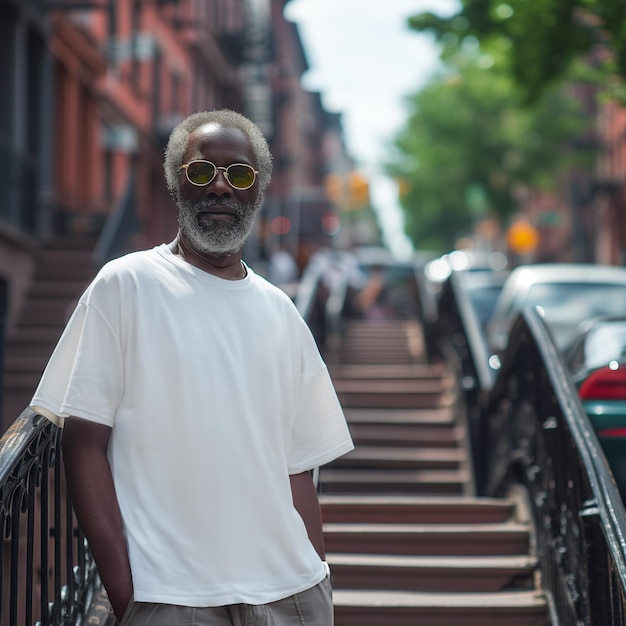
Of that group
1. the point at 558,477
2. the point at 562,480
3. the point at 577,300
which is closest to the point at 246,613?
the point at 562,480

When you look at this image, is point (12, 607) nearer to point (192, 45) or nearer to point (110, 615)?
point (110, 615)

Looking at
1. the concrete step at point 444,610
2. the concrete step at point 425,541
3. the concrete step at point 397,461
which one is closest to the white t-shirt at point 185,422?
the concrete step at point 444,610

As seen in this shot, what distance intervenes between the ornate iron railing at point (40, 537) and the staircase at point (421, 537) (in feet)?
5.96

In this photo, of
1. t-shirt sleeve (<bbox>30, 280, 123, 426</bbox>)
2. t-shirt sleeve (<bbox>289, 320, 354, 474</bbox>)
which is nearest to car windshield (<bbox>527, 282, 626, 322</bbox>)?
t-shirt sleeve (<bbox>289, 320, 354, 474</bbox>)

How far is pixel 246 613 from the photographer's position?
2.90 m

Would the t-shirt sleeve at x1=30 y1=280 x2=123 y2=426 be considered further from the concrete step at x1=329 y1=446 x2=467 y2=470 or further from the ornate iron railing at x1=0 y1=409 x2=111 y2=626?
the concrete step at x1=329 y1=446 x2=467 y2=470

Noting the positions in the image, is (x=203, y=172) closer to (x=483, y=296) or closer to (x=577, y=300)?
(x=577, y=300)

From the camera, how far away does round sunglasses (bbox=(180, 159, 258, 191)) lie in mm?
3125

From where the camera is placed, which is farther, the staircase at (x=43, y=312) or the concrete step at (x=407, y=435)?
the staircase at (x=43, y=312)

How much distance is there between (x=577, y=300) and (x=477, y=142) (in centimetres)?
4054

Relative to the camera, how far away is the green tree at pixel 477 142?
162 feet

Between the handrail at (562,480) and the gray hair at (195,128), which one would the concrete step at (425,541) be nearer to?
the handrail at (562,480)

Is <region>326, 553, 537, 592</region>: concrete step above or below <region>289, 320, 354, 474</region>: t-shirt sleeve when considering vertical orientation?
below

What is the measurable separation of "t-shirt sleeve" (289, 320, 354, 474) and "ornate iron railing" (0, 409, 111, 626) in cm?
78
